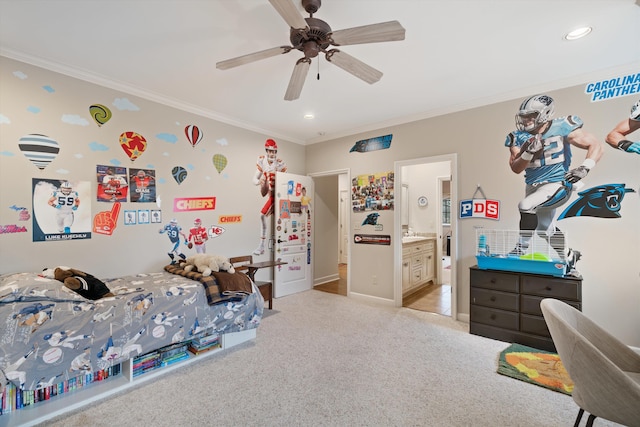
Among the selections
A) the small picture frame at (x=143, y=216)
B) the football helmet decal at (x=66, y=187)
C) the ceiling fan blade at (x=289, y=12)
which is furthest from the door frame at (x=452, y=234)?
the football helmet decal at (x=66, y=187)

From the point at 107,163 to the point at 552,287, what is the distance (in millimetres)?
4833

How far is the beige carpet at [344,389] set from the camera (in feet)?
6.19

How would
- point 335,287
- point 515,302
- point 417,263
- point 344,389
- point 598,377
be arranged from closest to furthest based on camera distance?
point 598,377 → point 344,389 → point 515,302 → point 417,263 → point 335,287

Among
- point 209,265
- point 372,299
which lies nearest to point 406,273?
point 372,299

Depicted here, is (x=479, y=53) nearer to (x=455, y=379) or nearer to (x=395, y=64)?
(x=395, y=64)

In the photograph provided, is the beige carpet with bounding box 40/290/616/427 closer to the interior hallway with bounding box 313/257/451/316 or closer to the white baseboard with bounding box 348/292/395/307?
the interior hallway with bounding box 313/257/451/316

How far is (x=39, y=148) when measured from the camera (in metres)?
2.69

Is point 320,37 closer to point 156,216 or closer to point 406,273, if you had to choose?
point 156,216

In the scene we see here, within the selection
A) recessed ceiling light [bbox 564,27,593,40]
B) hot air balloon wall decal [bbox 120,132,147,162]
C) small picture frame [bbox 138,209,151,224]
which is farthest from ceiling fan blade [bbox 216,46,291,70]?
recessed ceiling light [bbox 564,27,593,40]

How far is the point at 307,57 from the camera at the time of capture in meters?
2.12

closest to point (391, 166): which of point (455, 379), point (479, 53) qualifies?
point (479, 53)

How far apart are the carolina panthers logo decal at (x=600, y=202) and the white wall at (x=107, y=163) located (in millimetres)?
4156

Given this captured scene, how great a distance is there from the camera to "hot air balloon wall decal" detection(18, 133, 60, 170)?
8.61 ft

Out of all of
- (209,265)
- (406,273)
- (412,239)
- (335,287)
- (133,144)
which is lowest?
(335,287)
